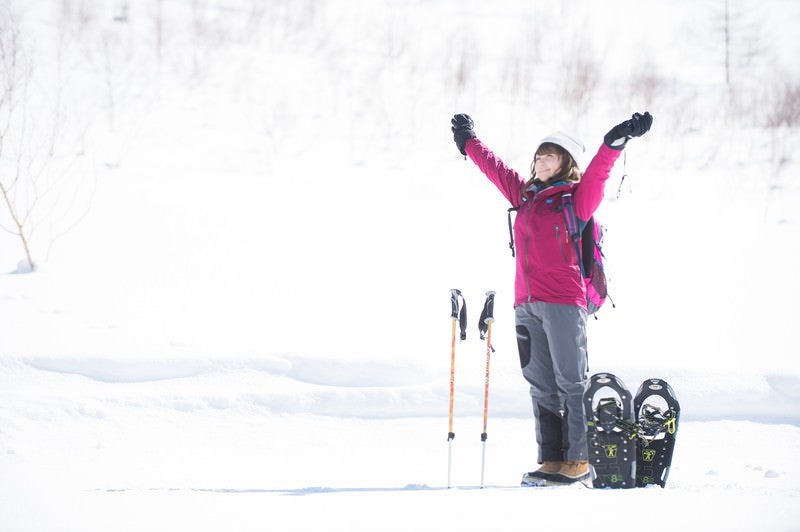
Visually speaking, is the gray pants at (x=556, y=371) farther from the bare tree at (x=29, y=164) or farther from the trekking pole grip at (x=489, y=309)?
the bare tree at (x=29, y=164)

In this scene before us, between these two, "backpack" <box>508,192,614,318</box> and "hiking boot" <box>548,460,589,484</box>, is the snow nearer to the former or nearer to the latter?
"hiking boot" <box>548,460,589,484</box>

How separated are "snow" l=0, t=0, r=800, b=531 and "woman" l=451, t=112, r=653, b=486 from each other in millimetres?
574

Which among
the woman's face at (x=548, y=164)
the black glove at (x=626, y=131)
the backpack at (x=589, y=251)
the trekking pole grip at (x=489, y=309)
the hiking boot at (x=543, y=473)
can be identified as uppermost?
the black glove at (x=626, y=131)

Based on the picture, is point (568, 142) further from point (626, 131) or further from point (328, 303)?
point (328, 303)

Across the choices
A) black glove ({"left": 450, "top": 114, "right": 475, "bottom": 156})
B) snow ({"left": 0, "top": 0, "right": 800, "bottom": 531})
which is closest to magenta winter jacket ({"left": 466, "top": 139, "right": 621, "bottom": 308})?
black glove ({"left": 450, "top": 114, "right": 475, "bottom": 156})

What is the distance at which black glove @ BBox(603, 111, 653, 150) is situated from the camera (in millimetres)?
2920

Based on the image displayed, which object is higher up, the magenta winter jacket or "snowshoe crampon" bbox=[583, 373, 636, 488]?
the magenta winter jacket

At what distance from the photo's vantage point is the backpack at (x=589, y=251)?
3193mm

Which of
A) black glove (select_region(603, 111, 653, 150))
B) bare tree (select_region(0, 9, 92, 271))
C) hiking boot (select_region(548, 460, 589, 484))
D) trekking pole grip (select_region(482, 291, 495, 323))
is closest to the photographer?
black glove (select_region(603, 111, 653, 150))

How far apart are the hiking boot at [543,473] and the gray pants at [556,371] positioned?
30mm

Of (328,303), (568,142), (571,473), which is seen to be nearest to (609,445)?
(571,473)

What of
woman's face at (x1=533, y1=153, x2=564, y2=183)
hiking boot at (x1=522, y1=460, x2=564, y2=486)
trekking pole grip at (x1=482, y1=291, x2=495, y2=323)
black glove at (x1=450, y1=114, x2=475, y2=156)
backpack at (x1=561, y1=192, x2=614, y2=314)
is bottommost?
hiking boot at (x1=522, y1=460, x2=564, y2=486)

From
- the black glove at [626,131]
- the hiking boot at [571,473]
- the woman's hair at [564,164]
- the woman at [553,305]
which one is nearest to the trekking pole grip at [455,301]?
the woman at [553,305]

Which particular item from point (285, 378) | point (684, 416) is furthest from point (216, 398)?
point (684, 416)
